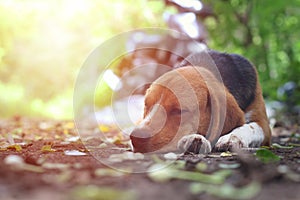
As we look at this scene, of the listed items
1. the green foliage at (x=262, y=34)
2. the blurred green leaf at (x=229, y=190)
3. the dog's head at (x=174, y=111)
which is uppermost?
the green foliage at (x=262, y=34)

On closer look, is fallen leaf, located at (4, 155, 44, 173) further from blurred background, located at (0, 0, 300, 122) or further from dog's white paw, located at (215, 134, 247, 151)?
blurred background, located at (0, 0, 300, 122)

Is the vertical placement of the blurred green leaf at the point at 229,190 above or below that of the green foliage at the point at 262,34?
below

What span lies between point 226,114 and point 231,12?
650cm

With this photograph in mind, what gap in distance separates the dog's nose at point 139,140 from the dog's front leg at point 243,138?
2.15ft

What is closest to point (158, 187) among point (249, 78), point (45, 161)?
point (45, 161)

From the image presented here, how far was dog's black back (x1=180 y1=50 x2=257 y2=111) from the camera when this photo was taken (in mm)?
4402

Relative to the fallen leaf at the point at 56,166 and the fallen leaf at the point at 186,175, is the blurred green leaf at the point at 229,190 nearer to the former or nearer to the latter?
the fallen leaf at the point at 186,175

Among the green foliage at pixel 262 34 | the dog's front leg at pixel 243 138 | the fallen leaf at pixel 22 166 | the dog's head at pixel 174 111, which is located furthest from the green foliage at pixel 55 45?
the fallen leaf at pixel 22 166

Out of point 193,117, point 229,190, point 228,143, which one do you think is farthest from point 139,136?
point 229,190

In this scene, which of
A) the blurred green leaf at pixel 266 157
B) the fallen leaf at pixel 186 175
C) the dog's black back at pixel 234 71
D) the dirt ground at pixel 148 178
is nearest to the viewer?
the dirt ground at pixel 148 178

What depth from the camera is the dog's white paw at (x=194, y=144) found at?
3451 millimetres

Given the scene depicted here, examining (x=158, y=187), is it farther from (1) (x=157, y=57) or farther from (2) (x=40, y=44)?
(2) (x=40, y=44)

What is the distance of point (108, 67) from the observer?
9719 millimetres

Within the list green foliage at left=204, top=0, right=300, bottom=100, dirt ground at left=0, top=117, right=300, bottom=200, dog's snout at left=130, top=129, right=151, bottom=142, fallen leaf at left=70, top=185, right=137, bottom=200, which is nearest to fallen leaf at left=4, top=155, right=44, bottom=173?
dirt ground at left=0, top=117, right=300, bottom=200
